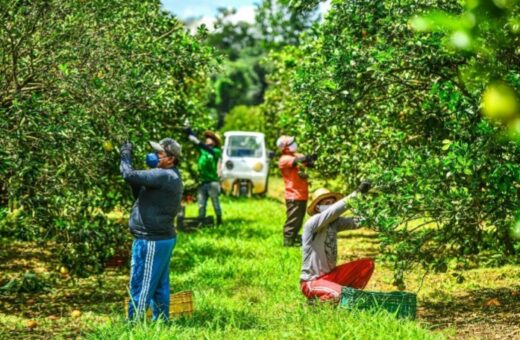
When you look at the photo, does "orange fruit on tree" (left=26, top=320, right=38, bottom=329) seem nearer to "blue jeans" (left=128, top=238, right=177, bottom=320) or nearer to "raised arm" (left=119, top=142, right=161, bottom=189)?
"blue jeans" (left=128, top=238, right=177, bottom=320)

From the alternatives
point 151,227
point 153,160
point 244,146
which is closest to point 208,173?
point 153,160

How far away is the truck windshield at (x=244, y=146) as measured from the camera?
24906 millimetres

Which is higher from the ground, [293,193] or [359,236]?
[293,193]

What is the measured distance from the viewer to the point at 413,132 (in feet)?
30.6

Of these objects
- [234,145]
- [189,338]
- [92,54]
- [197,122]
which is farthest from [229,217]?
[189,338]

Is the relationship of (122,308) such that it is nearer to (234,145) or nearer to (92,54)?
(92,54)

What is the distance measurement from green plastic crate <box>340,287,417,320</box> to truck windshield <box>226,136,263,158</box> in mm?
18033

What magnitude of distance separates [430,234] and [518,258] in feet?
7.61

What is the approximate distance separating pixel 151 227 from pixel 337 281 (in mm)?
1805

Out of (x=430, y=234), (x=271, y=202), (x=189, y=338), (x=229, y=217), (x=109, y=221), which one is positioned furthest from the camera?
(x=271, y=202)

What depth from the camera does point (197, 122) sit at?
15898 millimetres

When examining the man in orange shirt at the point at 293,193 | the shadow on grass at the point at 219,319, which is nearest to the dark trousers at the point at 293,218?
the man in orange shirt at the point at 293,193

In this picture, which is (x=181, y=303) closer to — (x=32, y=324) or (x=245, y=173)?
(x=32, y=324)

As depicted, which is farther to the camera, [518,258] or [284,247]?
[284,247]
